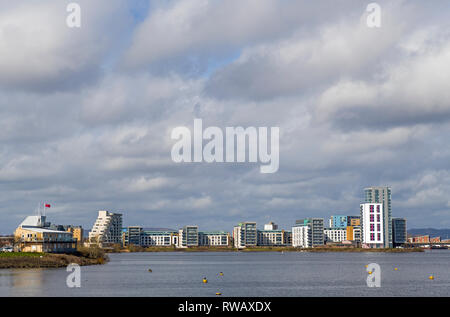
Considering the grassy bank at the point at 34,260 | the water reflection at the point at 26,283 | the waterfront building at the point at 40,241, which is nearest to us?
the water reflection at the point at 26,283

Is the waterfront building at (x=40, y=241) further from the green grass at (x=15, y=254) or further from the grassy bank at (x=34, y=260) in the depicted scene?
the green grass at (x=15, y=254)

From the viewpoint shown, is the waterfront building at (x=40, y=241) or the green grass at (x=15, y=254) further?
the waterfront building at (x=40, y=241)

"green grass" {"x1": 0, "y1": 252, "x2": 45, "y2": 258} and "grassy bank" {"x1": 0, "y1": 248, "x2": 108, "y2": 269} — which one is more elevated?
"green grass" {"x1": 0, "y1": 252, "x2": 45, "y2": 258}

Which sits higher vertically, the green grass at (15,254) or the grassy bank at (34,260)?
the green grass at (15,254)

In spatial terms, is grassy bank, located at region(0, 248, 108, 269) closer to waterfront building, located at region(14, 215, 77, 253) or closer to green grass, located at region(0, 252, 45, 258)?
green grass, located at region(0, 252, 45, 258)

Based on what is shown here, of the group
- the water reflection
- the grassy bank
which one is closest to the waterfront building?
the grassy bank

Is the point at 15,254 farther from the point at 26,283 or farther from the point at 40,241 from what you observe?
the point at 26,283

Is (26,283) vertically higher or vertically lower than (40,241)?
lower

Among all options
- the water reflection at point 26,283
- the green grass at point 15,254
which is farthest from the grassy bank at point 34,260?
the water reflection at point 26,283

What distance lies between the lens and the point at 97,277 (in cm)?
11062

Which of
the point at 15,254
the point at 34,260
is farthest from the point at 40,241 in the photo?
the point at 34,260

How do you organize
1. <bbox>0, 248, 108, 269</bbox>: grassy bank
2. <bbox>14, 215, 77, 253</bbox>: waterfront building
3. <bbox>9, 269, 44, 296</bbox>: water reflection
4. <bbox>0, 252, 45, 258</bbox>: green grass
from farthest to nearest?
<bbox>14, 215, 77, 253</bbox>: waterfront building
<bbox>0, 252, 45, 258</bbox>: green grass
<bbox>0, 248, 108, 269</bbox>: grassy bank
<bbox>9, 269, 44, 296</bbox>: water reflection
